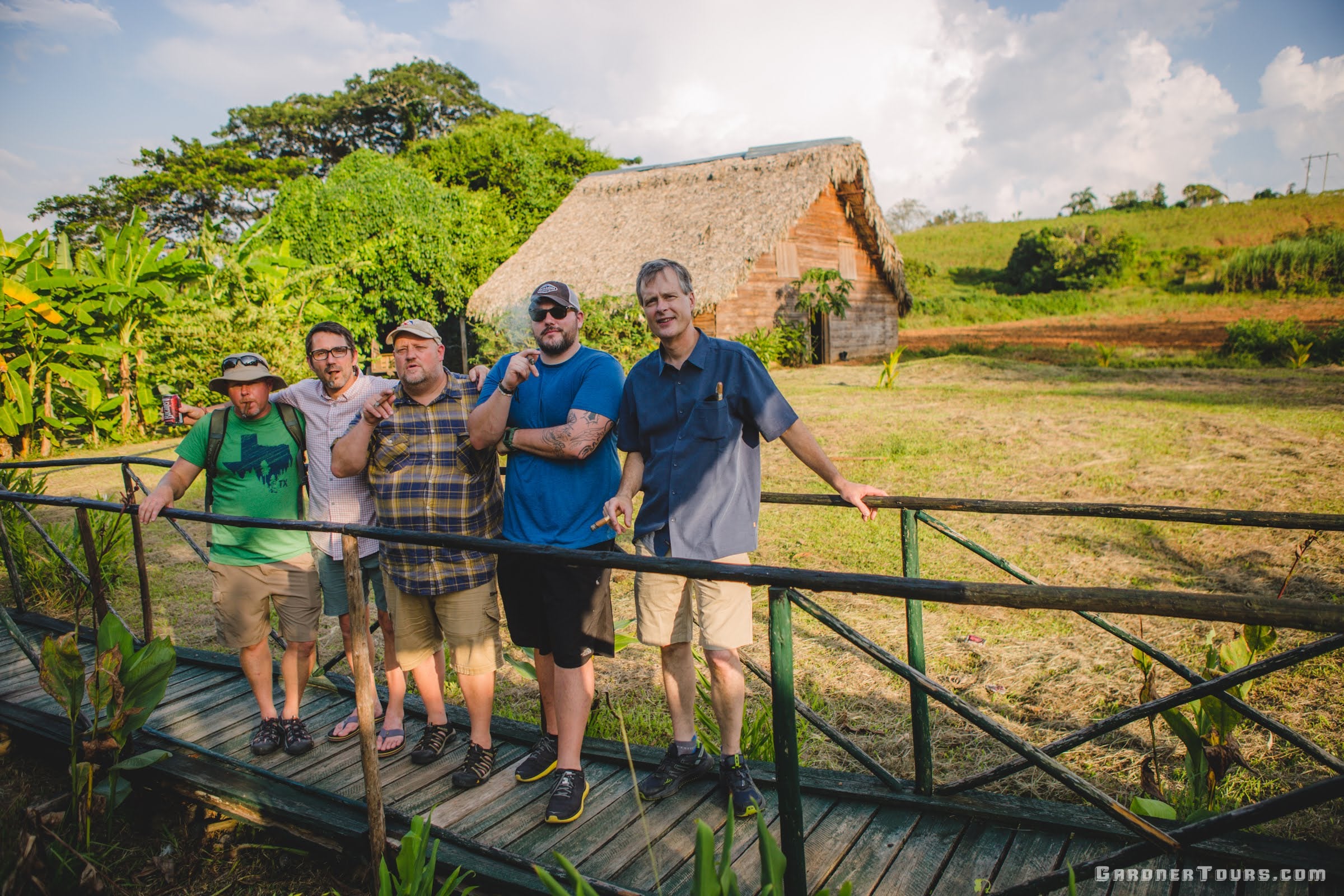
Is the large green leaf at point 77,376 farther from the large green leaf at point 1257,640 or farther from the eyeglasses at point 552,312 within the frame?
the large green leaf at point 1257,640

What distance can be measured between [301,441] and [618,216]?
1562cm

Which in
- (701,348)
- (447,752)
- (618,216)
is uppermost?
(618,216)

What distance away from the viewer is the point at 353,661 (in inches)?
93.4

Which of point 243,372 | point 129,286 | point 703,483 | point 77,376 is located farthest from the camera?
point 129,286

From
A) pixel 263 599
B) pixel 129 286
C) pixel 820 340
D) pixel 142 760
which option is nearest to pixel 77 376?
pixel 129 286

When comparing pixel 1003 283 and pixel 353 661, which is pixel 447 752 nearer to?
pixel 353 661

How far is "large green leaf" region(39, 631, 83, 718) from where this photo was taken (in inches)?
106

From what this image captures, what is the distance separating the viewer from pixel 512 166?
2395 cm

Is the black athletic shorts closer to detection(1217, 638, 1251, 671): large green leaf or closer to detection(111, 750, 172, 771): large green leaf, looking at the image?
detection(111, 750, 172, 771): large green leaf

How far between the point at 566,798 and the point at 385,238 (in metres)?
16.2

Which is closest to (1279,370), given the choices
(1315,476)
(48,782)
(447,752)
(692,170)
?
(1315,476)

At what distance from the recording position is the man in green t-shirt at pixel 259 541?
296 cm

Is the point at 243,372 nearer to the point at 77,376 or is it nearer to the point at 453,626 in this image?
the point at 453,626

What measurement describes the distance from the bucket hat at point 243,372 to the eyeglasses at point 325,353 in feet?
0.47
